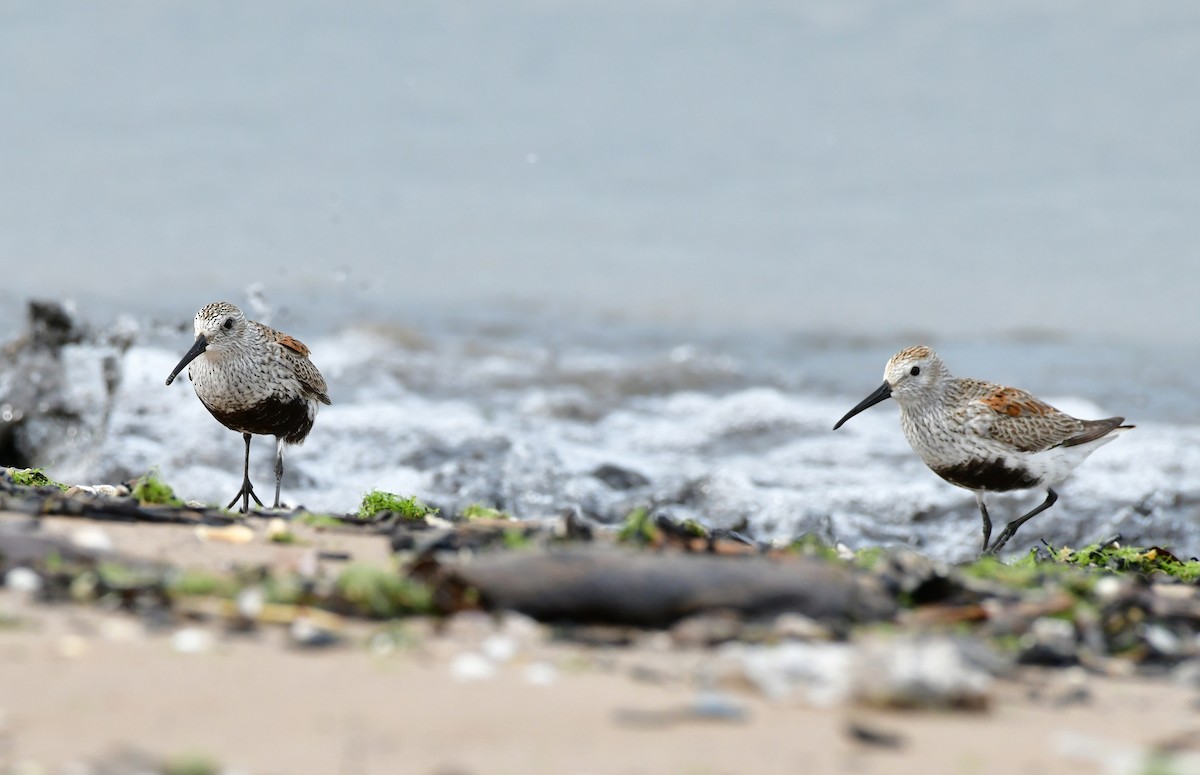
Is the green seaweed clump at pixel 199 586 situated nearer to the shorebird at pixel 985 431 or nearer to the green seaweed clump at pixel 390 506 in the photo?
the green seaweed clump at pixel 390 506

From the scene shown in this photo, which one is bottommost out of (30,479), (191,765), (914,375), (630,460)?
(630,460)

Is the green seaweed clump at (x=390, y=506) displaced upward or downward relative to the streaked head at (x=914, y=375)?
downward

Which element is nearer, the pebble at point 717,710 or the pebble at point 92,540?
the pebble at point 717,710

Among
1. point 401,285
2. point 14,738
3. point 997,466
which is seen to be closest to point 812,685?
point 14,738

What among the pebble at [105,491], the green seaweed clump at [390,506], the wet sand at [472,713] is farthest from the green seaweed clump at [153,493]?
the wet sand at [472,713]

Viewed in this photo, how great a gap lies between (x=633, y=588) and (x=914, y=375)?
568 cm

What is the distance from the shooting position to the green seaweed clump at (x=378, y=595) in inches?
159

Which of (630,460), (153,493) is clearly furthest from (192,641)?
(630,460)

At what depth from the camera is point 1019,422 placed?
8906 millimetres

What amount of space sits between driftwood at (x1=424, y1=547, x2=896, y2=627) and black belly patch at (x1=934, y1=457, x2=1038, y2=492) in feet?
16.1

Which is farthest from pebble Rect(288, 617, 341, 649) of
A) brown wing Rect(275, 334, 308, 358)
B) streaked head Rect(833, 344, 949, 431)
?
streaked head Rect(833, 344, 949, 431)

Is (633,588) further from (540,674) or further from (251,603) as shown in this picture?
(251,603)

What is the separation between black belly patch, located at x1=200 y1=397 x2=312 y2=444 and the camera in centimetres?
903

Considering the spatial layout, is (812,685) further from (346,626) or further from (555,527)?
(555,527)
